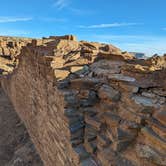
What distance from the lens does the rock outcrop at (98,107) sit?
3414mm

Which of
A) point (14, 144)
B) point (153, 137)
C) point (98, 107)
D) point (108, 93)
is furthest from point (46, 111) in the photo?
point (14, 144)

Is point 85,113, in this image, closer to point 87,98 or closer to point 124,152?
point 87,98

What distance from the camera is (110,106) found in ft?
14.3

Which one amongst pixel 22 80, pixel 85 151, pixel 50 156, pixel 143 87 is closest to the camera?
pixel 143 87

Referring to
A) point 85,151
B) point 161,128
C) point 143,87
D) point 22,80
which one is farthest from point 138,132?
point 22,80

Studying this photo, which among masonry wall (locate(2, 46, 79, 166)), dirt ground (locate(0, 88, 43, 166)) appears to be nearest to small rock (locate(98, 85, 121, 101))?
masonry wall (locate(2, 46, 79, 166))

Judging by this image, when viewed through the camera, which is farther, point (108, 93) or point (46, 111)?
point (46, 111)

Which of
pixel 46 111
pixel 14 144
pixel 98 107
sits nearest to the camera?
pixel 98 107

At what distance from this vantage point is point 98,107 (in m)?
4.74

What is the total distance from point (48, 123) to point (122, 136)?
9.20 ft

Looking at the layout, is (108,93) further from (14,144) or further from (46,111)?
(14,144)

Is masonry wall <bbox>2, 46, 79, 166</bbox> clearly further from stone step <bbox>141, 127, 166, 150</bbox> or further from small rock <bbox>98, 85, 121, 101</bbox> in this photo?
stone step <bbox>141, 127, 166, 150</bbox>

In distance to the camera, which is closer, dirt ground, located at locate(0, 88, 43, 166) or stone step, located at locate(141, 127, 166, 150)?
stone step, located at locate(141, 127, 166, 150)

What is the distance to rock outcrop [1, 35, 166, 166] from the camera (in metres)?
3.41
